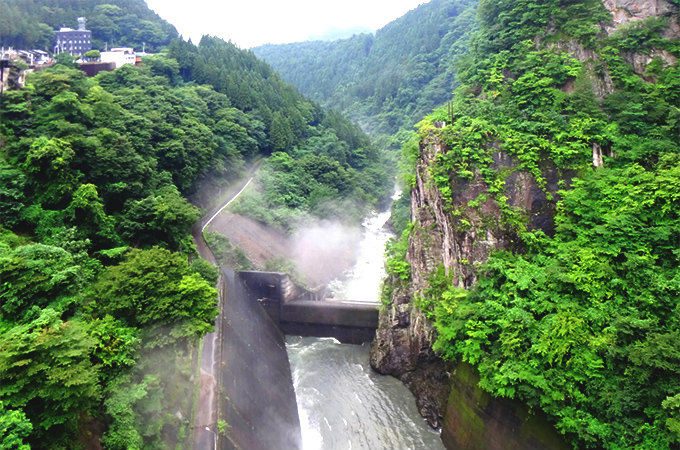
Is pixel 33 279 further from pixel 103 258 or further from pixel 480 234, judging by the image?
pixel 480 234

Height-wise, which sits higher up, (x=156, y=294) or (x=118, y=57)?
(x=118, y=57)

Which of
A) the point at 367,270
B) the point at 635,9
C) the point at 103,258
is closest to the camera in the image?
the point at 103,258

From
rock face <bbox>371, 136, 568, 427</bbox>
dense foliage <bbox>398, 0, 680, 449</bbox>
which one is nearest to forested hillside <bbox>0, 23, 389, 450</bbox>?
rock face <bbox>371, 136, 568, 427</bbox>

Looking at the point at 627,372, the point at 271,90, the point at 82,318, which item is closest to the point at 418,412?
the point at 627,372

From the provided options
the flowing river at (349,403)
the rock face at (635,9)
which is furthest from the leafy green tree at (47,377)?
the rock face at (635,9)

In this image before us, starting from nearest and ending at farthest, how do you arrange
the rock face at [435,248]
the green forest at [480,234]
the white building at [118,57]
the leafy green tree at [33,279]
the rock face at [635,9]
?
1. the green forest at [480,234]
2. the leafy green tree at [33,279]
3. the rock face at [435,248]
4. the rock face at [635,9]
5. the white building at [118,57]

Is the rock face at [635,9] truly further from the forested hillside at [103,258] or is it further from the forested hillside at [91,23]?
the forested hillside at [91,23]

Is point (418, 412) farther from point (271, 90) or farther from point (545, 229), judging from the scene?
point (271, 90)

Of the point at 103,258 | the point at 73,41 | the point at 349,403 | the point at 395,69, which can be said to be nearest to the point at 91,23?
the point at 73,41
